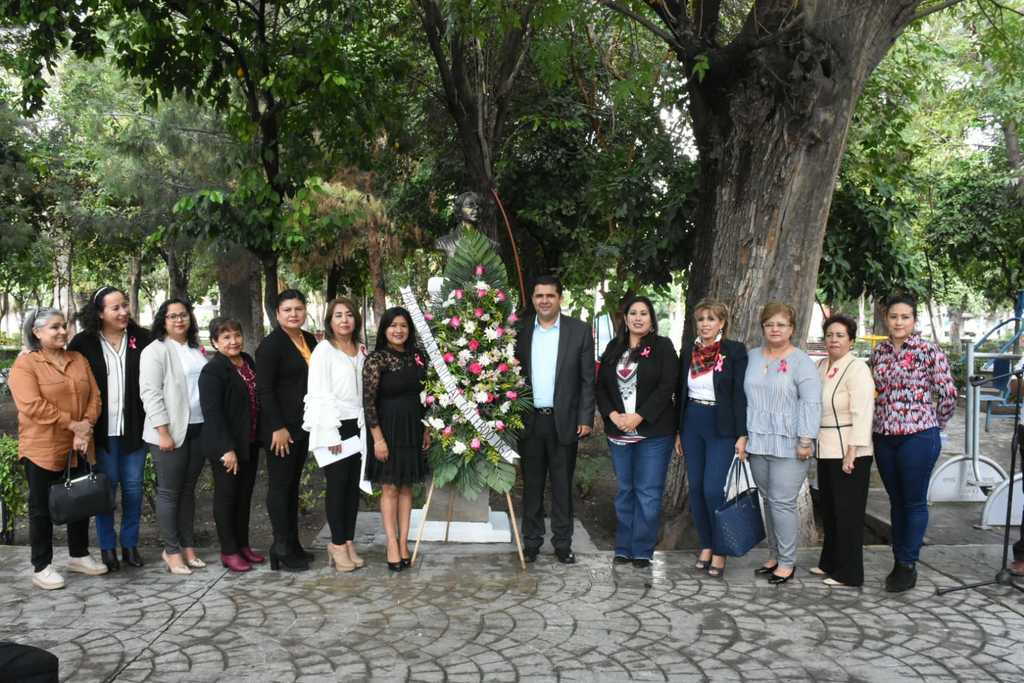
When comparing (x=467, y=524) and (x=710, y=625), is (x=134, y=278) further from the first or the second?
(x=710, y=625)

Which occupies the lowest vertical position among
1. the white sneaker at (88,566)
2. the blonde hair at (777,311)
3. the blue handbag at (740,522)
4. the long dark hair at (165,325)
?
the white sneaker at (88,566)

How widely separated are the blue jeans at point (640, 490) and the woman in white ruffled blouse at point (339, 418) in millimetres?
1734

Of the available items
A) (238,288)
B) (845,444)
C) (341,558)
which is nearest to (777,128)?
(845,444)

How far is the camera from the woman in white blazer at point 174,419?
17.5ft

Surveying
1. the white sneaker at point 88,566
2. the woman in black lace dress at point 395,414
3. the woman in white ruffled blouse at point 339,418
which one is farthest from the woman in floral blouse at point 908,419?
the white sneaker at point 88,566

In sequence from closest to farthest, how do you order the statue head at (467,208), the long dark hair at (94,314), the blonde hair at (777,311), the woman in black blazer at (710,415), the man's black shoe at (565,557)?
1. the blonde hair at (777,311)
2. the woman in black blazer at (710,415)
3. the long dark hair at (94,314)
4. the man's black shoe at (565,557)
5. the statue head at (467,208)

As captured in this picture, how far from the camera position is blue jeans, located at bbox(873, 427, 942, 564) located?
5.15m

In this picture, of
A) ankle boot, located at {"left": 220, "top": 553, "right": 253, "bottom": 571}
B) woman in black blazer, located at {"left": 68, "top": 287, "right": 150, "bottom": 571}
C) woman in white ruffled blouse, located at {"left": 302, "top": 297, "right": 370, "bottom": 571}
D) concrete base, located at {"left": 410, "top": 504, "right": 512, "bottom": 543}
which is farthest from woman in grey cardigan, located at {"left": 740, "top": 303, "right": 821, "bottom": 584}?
woman in black blazer, located at {"left": 68, "top": 287, "right": 150, "bottom": 571}

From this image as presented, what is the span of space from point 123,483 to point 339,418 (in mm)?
1576

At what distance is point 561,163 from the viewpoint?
12.6 m

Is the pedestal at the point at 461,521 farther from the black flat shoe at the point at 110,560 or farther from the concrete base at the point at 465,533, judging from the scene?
the black flat shoe at the point at 110,560

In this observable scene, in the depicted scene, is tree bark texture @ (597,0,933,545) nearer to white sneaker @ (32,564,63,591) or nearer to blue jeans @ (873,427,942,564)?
blue jeans @ (873,427,942,564)

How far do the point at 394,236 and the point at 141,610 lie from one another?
12.7 m

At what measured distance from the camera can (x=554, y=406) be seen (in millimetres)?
5578
